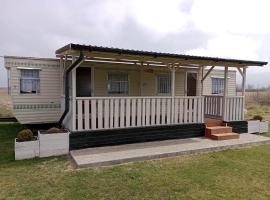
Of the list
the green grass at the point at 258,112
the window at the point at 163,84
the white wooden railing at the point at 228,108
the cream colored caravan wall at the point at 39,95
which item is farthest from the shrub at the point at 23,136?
the green grass at the point at 258,112

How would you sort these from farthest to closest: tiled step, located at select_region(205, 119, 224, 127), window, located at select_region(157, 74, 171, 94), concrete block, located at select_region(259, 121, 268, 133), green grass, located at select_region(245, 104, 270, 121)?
1. green grass, located at select_region(245, 104, 270, 121)
2. window, located at select_region(157, 74, 171, 94)
3. concrete block, located at select_region(259, 121, 268, 133)
4. tiled step, located at select_region(205, 119, 224, 127)

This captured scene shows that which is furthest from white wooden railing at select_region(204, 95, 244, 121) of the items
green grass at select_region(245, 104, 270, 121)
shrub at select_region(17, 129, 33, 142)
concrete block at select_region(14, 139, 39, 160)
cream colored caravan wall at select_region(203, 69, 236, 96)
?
shrub at select_region(17, 129, 33, 142)

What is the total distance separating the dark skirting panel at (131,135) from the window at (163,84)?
3.23 meters

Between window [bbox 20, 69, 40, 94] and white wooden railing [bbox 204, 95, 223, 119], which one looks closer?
window [bbox 20, 69, 40, 94]

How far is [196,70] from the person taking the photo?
1177 cm

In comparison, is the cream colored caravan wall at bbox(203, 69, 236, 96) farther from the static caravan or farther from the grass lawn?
the grass lawn

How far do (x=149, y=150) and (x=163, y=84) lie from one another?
5253 mm

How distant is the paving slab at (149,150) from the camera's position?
5.68 metres

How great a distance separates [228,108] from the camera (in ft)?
30.3

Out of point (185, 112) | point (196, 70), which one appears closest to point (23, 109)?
Answer: point (185, 112)

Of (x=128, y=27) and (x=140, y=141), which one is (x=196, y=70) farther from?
(x=140, y=141)

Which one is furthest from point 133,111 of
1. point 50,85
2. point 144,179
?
point 50,85

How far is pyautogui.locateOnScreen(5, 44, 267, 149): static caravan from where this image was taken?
682cm

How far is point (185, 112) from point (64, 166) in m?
4.39
